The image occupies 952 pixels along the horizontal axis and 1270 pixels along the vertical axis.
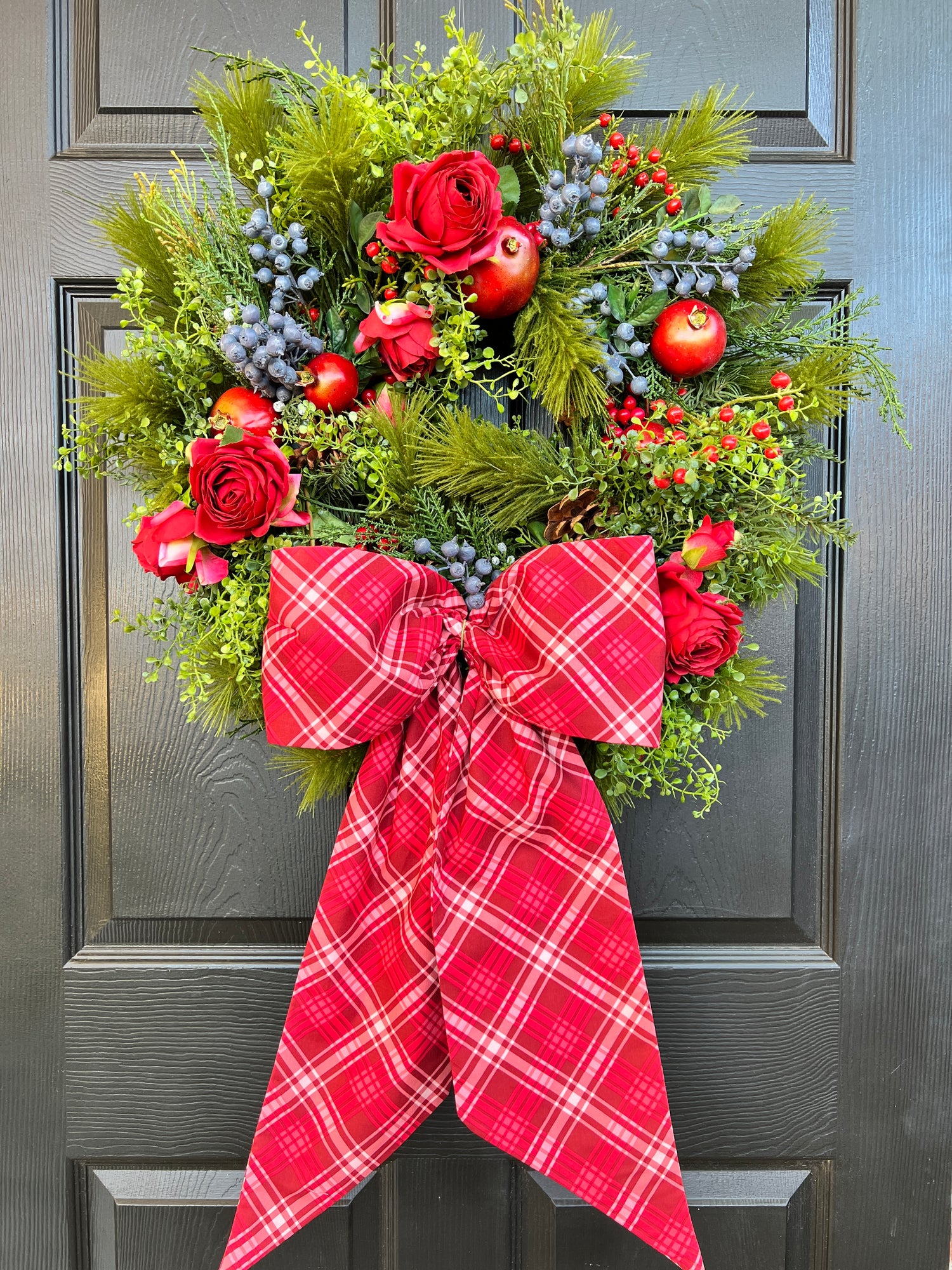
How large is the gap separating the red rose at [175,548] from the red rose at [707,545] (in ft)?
1.14

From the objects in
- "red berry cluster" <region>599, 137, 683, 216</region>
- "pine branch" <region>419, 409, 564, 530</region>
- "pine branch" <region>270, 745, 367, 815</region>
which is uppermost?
"red berry cluster" <region>599, 137, 683, 216</region>

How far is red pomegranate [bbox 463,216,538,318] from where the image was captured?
0.56 meters

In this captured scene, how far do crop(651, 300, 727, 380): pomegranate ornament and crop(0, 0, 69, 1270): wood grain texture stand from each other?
0.63 metres

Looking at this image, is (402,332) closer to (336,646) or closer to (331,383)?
(331,383)

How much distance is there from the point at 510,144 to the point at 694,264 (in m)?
0.17

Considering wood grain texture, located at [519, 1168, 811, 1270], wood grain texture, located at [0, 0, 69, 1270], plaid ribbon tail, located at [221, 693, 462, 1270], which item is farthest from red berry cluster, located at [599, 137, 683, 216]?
wood grain texture, located at [519, 1168, 811, 1270]

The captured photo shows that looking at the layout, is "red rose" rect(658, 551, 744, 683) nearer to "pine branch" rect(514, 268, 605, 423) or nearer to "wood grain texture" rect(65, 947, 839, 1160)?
"pine branch" rect(514, 268, 605, 423)

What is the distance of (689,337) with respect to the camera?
58 cm

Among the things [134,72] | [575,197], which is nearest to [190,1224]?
[575,197]

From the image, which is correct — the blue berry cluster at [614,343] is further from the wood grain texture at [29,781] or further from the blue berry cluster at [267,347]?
the wood grain texture at [29,781]

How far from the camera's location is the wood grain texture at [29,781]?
80 cm

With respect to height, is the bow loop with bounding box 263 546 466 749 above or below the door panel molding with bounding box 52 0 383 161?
below

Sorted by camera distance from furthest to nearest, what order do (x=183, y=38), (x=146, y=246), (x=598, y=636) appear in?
(x=183, y=38), (x=146, y=246), (x=598, y=636)

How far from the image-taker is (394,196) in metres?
0.54
